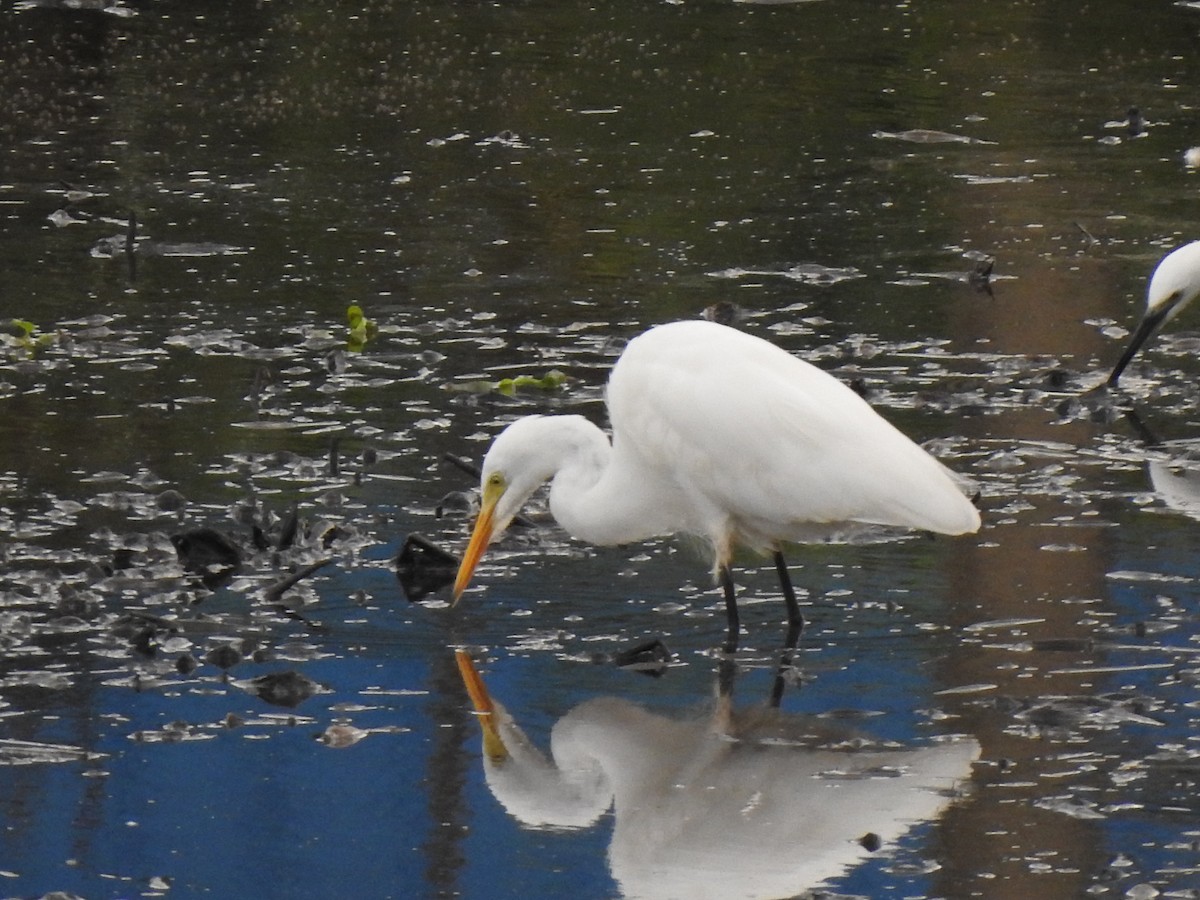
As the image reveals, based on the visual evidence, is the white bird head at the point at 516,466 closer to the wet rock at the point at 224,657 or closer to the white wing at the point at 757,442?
the white wing at the point at 757,442

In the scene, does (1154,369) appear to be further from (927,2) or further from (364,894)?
(927,2)

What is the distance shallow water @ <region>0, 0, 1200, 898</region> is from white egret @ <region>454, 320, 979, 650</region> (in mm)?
228

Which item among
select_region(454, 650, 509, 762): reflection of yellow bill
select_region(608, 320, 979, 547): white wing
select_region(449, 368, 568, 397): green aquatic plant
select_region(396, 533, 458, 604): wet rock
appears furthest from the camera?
select_region(449, 368, 568, 397): green aquatic plant

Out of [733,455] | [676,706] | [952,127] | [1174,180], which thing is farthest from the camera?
[952,127]

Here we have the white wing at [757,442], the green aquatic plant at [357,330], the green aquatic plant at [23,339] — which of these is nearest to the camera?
the white wing at [757,442]

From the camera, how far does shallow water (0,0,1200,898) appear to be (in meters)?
4.93

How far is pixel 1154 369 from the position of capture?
8.78 meters

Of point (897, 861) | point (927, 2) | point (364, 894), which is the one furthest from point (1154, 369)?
point (927, 2)

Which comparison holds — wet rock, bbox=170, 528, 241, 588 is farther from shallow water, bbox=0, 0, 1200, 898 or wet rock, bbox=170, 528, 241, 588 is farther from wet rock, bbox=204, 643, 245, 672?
wet rock, bbox=204, 643, 245, 672

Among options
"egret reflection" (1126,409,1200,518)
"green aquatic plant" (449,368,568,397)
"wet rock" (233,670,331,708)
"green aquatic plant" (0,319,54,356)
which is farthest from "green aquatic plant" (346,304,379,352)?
"wet rock" (233,670,331,708)

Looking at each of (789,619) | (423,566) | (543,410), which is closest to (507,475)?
(423,566)

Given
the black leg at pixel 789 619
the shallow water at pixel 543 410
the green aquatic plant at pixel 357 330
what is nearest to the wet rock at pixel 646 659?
the shallow water at pixel 543 410

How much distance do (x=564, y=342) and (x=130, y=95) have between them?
22.5 ft

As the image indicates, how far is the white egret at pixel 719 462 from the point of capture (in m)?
6.04
